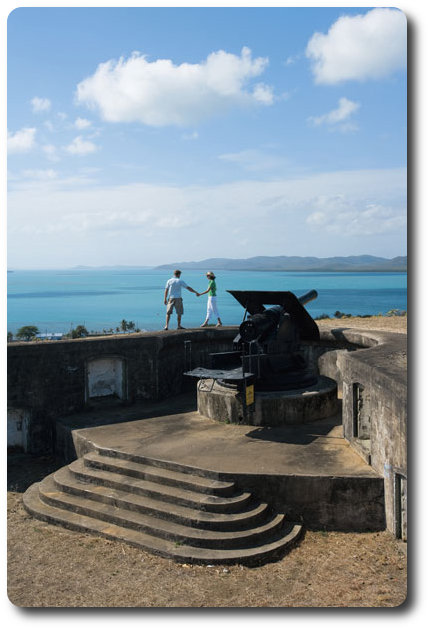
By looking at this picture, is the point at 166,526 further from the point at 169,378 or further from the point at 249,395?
the point at 169,378

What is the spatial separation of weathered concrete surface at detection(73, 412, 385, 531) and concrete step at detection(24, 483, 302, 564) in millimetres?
527

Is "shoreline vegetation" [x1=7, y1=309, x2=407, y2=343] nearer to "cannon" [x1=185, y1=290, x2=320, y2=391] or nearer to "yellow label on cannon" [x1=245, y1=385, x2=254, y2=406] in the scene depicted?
"cannon" [x1=185, y1=290, x2=320, y2=391]

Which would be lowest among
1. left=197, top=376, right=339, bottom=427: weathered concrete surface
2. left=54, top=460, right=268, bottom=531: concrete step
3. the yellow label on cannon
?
left=54, top=460, right=268, bottom=531: concrete step

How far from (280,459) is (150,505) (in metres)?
2.11

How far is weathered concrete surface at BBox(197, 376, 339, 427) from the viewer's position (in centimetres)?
1055

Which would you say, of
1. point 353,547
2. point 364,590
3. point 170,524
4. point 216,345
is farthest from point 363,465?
point 216,345

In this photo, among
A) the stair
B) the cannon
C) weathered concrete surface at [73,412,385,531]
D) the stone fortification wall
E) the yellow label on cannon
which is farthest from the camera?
the stone fortification wall

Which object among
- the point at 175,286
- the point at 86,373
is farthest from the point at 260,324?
the point at 86,373

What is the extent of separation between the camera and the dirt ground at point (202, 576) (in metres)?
6.35

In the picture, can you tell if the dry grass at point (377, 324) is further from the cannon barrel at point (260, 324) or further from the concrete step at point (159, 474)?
the concrete step at point (159, 474)

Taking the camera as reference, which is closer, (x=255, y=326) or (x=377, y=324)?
(x=255, y=326)

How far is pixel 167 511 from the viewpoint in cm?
783

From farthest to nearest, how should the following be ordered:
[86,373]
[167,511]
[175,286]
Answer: [175,286], [86,373], [167,511]

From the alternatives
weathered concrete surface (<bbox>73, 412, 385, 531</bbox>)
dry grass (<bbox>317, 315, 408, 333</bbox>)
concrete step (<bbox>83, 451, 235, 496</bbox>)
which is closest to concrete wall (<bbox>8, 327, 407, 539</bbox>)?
weathered concrete surface (<bbox>73, 412, 385, 531</bbox>)
